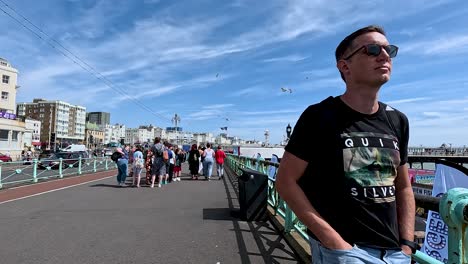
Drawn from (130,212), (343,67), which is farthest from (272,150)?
(343,67)

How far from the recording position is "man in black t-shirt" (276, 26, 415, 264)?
1.76 m

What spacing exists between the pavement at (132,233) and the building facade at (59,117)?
401 feet

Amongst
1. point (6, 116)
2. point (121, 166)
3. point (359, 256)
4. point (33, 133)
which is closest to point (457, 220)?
point (359, 256)

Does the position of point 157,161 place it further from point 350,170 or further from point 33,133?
point 33,133

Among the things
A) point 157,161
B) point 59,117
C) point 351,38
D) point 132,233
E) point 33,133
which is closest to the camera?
point 351,38

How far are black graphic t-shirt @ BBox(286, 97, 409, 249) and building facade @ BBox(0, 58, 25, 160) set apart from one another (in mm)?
52531

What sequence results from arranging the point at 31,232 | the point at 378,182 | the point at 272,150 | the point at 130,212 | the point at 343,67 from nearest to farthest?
the point at 378,182 < the point at 343,67 < the point at 31,232 < the point at 130,212 < the point at 272,150

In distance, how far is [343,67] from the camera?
2008 mm

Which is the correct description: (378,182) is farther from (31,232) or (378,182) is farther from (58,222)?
(58,222)

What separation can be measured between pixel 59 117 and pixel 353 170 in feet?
452

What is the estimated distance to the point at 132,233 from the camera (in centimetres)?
628

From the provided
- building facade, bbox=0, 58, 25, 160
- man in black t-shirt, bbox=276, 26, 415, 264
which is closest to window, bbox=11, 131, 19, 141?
building facade, bbox=0, 58, 25, 160

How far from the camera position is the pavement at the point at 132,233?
4992 millimetres

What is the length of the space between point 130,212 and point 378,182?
7289mm
